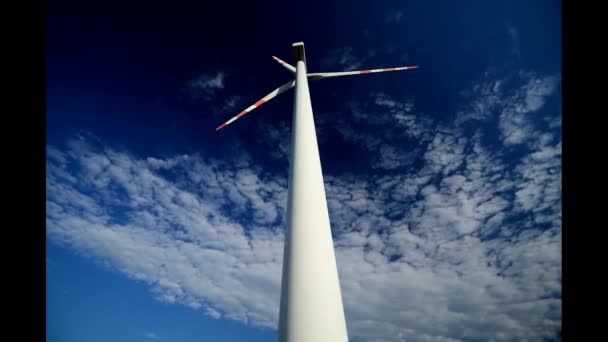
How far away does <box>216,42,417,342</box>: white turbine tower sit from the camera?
8641mm

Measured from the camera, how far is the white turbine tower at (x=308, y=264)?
28.3ft

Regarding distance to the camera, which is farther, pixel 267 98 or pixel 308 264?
pixel 267 98

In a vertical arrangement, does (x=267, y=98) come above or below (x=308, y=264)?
above

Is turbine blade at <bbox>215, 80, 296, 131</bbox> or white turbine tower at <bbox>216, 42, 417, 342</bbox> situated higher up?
turbine blade at <bbox>215, 80, 296, 131</bbox>

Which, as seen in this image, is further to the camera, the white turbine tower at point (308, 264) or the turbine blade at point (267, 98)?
the turbine blade at point (267, 98)

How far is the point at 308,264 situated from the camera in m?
9.45

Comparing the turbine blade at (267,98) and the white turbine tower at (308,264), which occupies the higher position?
the turbine blade at (267,98)

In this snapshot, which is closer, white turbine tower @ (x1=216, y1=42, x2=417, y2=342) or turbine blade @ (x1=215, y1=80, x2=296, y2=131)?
white turbine tower @ (x1=216, y1=42, x2=417, y2=342)
